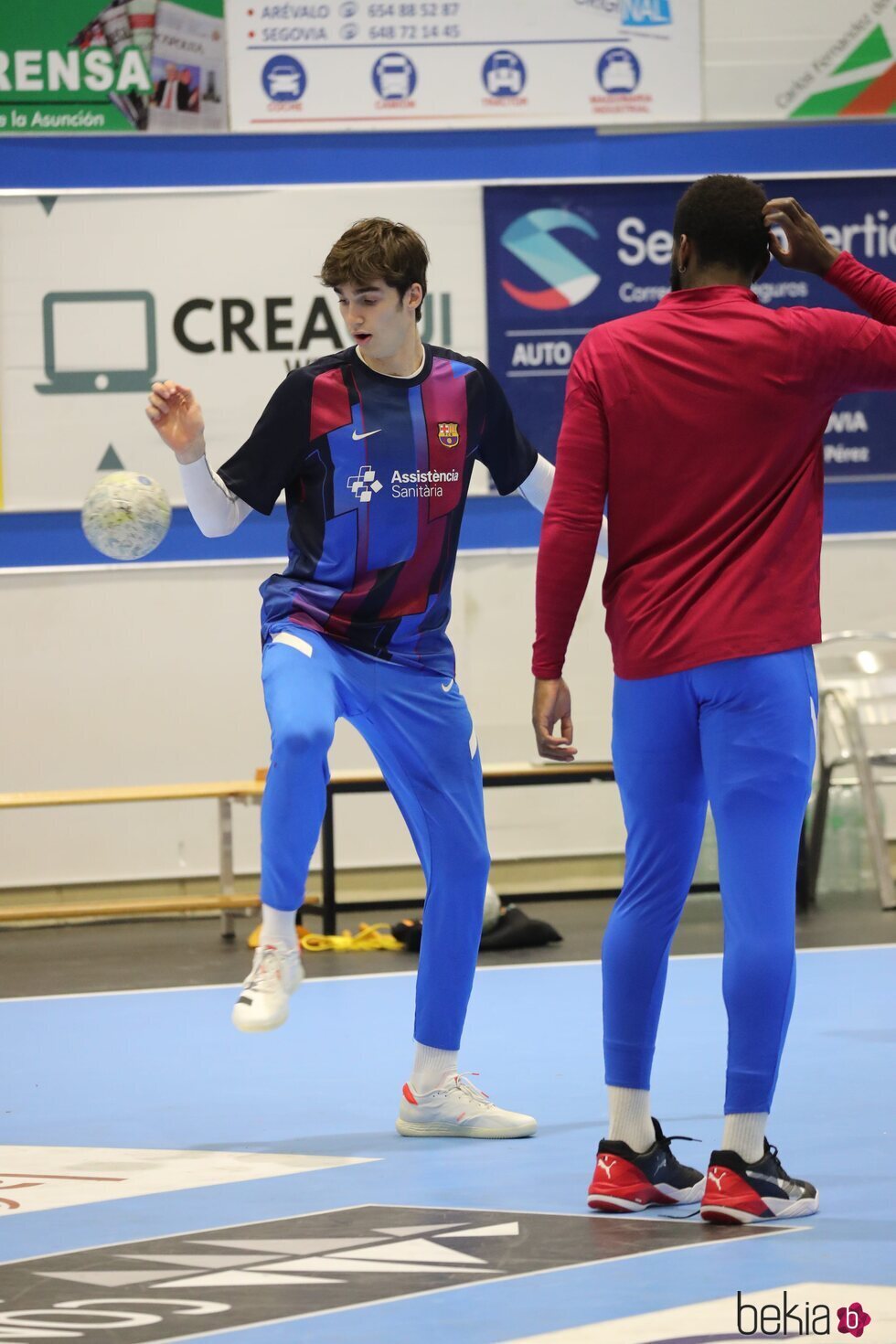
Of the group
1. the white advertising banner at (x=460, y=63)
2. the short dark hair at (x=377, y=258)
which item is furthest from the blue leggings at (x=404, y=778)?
the white advertising banner at (x=460, y=63)

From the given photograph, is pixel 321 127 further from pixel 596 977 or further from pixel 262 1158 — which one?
pixel 262 1158

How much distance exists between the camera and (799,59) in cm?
922

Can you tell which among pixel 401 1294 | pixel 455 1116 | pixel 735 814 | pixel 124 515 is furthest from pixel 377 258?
pixel 401 1294

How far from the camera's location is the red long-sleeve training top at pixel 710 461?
3.25 metres

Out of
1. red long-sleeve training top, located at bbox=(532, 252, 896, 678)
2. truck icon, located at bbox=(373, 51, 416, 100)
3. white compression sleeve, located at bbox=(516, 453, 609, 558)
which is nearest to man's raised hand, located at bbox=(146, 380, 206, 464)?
white compression sleeve, located at bbox=(516, 453, 609, 558)

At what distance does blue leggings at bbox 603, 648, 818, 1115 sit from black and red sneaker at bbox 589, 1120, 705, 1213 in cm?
12

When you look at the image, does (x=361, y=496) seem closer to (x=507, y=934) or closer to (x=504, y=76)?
(x=507, y=934)

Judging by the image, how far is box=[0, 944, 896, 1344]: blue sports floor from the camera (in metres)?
2.76

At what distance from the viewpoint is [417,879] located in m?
9.15

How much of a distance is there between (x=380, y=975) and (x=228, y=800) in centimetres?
162

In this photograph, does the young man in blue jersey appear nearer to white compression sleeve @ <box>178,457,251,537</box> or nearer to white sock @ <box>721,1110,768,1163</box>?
white compression sleeve @ <box>178,457,251,537</box>

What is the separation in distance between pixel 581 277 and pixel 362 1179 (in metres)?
6.28

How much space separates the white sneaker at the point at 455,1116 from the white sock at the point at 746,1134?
94 centimetres

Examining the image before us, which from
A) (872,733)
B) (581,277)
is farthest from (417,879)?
(581,277)
